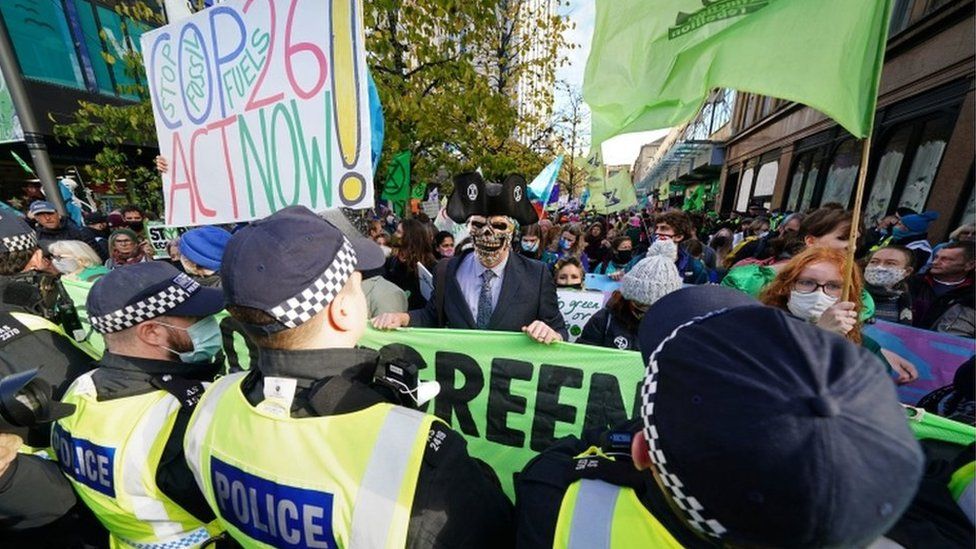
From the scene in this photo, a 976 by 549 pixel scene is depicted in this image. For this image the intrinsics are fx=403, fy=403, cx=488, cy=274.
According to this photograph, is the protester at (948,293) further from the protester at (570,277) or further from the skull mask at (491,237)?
the skull mask at (491,237)

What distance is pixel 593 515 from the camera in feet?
2.92

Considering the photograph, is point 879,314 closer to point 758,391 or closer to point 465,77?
point 758,391

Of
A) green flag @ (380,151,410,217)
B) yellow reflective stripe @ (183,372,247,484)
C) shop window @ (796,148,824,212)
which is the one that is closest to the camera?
yellow reflective stripe @ (183,372,247,484)

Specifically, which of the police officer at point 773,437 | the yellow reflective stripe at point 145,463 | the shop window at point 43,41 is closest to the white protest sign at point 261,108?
the yellow reflective stripe at point 145,463

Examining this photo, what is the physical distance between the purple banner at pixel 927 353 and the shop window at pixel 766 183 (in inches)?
669

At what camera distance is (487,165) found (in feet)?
25.3

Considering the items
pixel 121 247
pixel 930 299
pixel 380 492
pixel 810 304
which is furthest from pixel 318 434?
pixel 121 247

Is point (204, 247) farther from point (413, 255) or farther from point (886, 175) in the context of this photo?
point (886, 175)

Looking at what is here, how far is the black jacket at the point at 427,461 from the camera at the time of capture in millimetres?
1007

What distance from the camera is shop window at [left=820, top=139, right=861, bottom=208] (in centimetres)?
1091

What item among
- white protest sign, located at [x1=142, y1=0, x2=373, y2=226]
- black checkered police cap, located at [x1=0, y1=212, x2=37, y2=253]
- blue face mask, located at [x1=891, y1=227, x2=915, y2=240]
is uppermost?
white protest sign, located at [x1=142, y1=0, x2=373, y2=226]

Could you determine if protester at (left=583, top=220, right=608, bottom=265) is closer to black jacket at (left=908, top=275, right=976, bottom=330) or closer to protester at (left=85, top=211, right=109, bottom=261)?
black jacket at (left=908, top=275, right=976, bottom=330)

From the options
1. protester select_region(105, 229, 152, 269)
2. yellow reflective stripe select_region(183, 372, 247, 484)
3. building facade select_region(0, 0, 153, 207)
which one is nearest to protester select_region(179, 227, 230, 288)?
protester select_region(105, 229, 152, 269)

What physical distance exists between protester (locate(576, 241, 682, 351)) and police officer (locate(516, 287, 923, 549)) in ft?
4.75
